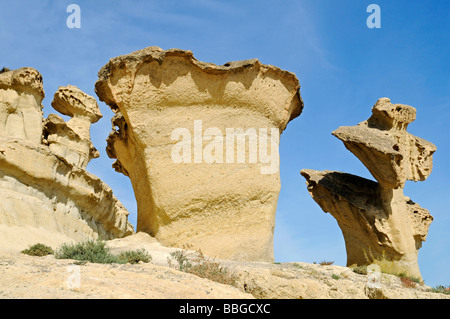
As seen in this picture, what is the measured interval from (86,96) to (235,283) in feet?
34.9

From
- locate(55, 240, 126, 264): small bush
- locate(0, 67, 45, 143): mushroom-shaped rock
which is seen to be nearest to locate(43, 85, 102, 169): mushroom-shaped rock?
locate(0, 67, 45, 143): mushroom-shaped rock

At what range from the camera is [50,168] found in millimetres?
11117

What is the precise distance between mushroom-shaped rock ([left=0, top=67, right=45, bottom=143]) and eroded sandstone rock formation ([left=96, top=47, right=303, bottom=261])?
2658 millimetres

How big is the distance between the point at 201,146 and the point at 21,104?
553cm

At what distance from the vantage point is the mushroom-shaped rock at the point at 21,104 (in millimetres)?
12766

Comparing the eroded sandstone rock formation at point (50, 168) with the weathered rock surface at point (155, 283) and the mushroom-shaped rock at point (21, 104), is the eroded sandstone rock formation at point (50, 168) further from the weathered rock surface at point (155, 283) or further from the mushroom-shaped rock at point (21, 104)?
the weathered rock surface at point (155, 283)

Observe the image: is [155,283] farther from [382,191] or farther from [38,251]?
[382,191]

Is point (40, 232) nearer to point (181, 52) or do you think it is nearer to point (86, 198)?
point (86, 198)

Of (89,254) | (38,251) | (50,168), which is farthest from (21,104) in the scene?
(89,254)

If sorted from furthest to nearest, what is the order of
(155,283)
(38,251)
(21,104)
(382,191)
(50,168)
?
1. (21,104)
2. (382,191)
3. (50,168)
4. (38,251)
5. (155,283)

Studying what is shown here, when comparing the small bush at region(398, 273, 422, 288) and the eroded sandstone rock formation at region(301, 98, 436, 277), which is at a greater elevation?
the eroded sandstone rock formation at region(301, 98, 436, 277)

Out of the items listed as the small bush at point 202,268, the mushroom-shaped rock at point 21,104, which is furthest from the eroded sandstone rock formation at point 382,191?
the mushroom-shaped rock at point 21,104

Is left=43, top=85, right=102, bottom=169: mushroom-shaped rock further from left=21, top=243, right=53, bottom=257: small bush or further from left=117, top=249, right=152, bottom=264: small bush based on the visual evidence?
left=117, top=249, right=152, bottom=264: small bush

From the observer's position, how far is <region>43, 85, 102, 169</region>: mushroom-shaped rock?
14750 millimetres
